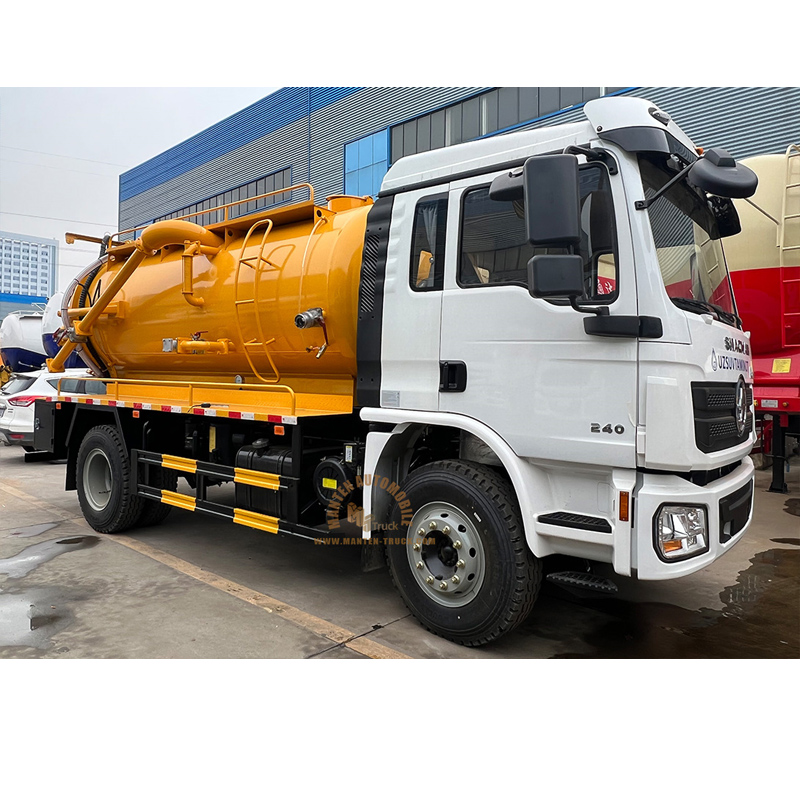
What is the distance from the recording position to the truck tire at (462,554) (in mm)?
3430

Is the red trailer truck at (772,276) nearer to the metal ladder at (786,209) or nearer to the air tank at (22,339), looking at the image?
the metal ladder at (786,209)

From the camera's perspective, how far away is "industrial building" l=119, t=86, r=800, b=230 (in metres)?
13.7

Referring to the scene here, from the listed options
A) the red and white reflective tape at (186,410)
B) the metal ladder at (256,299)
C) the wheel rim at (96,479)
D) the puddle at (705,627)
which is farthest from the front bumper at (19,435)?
→ the puddle at (705,627)

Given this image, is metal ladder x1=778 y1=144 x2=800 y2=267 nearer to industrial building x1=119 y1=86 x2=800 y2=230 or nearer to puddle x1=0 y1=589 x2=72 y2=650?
industrial building x1=119 y1=86 x2=800 y2=230

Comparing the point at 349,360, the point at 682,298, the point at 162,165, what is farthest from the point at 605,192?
the point at 162,165

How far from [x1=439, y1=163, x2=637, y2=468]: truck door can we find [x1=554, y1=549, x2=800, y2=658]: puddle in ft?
4.46

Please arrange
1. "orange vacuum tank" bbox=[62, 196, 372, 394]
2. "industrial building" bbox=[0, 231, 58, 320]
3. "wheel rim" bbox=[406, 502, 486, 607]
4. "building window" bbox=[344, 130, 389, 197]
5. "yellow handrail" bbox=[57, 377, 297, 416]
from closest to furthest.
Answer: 1. "wheel rim" bbox=[406, 502, 486, 607]
2. "orange vacuum tank" bbox=[62, 196, 372, 394]
3. "yellow handrail" bbox=[57, 377, 297, 416]
4. "industrial building" bbox=[0, 231, 58, 320]
5. "building window" bbox=[344, 130, 389, 197]

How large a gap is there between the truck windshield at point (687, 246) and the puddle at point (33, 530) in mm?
6209

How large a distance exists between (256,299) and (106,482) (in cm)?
296

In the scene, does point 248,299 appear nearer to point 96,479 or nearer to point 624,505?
point 96,479

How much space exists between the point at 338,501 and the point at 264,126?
28.1 meters

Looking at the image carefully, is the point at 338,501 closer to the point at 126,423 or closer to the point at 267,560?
the point at 267,560

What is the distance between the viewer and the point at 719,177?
9.90ft

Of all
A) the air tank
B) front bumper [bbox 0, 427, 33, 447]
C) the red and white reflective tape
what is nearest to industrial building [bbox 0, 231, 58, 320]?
the air tank
